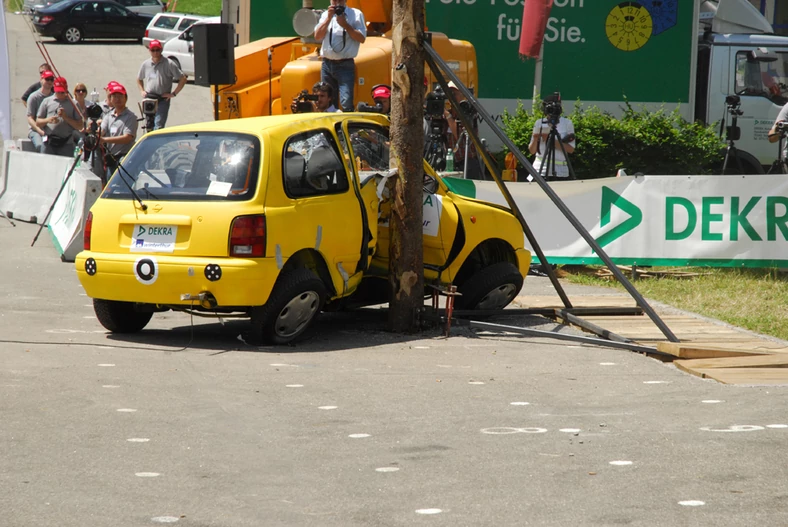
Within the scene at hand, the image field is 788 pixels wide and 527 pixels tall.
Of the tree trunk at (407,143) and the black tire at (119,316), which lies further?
the tree trunk at (407,143)

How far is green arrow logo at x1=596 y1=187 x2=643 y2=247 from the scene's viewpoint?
1309 cm

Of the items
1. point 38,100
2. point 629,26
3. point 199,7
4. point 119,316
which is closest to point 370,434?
point 119,316

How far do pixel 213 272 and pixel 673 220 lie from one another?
252 inches

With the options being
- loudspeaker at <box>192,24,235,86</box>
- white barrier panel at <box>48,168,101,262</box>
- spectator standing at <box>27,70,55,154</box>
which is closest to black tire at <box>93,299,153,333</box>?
loudspeaker at <box>192,24,235,86</box>

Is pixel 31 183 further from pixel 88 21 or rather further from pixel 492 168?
pixel 88 21

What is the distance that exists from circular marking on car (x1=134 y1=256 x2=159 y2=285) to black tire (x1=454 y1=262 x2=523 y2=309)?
9.61 feet

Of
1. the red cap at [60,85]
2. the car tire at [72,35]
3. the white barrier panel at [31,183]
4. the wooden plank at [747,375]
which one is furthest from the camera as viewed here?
the car tire at [72,35]

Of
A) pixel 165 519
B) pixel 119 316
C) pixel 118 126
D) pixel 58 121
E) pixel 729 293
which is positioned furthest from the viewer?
pixel 58 121

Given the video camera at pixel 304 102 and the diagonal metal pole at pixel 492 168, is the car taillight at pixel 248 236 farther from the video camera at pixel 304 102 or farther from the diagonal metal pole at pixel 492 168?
the video camera at pixel 304 102

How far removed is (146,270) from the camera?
8469 millimetres

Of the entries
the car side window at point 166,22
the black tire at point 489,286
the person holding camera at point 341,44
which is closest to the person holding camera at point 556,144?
the person holding camera at point 341,44

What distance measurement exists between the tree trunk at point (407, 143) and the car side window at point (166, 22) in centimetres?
3203

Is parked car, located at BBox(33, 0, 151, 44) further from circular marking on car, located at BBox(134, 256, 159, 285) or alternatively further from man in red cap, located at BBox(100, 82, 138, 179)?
circular marking on car, located at BBox(134, 256, 159, 285)

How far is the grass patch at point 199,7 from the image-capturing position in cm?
5388
